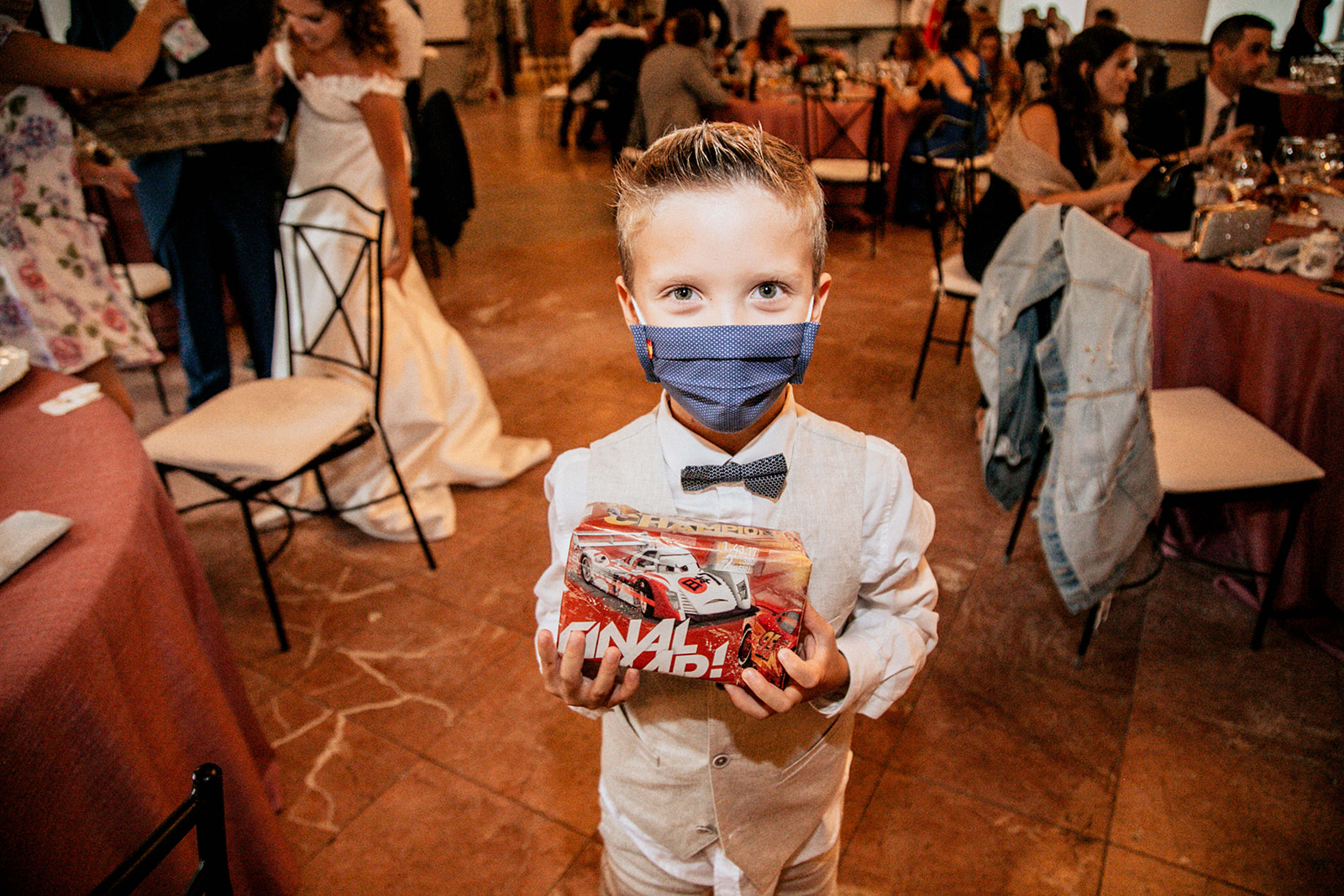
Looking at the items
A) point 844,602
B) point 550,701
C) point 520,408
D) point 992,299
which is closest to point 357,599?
point 550,701

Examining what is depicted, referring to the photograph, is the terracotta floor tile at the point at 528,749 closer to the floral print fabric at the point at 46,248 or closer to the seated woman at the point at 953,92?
the floral print fabric at the point at 46,248

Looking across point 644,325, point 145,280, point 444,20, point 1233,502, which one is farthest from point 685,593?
point 444,20

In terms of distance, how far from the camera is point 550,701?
6.15 feet

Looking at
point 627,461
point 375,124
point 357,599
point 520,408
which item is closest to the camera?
point 627,461

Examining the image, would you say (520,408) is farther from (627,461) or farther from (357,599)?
(627,461)

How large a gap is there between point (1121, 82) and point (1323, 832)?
7.82ft

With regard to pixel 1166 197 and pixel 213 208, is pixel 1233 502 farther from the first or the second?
pixel 213 208

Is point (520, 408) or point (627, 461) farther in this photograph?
point (520, 408)

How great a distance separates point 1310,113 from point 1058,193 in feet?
3.83

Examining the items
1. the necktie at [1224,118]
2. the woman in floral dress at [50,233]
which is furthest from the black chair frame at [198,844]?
the necktie at [1224,118]

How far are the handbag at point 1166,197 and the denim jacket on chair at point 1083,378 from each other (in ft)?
2.29

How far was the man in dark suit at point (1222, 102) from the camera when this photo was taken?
116 inches

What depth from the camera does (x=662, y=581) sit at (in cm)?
67

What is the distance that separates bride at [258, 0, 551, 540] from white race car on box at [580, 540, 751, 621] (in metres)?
1.97
